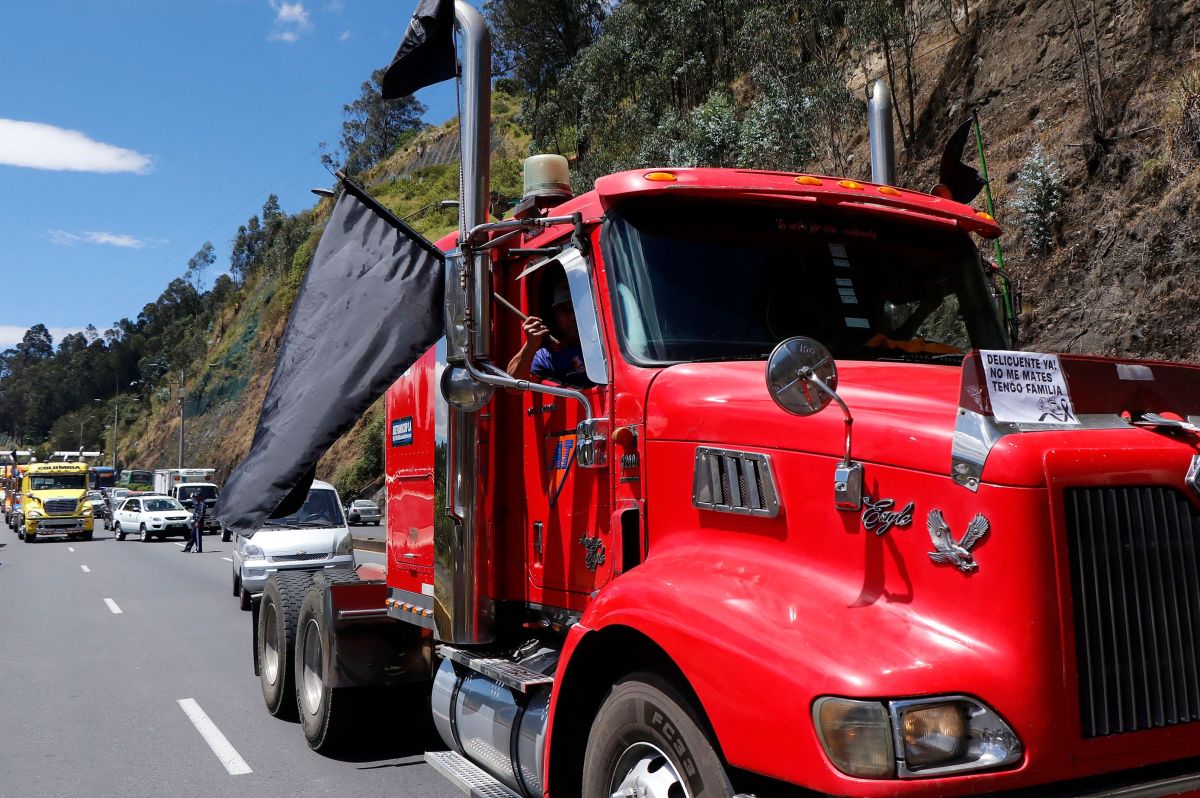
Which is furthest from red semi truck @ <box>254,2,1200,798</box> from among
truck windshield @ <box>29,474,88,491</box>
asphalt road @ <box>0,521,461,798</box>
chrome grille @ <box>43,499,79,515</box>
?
truck windshield @ <box>29,474,88,491</box>

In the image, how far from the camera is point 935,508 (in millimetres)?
2898

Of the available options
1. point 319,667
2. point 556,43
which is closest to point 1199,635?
point 319,667

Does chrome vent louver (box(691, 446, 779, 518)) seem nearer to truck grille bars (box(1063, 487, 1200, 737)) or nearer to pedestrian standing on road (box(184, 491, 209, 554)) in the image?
truck grille bars (box(1063, 487, 1200, 737))

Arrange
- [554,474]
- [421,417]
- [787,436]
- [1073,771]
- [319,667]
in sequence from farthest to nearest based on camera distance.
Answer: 1. [319,667]
2. [421,417]
3. [554,474]
4. [787,436]
5. [1073,771]

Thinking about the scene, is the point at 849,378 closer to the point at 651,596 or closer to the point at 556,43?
the point at 651,596

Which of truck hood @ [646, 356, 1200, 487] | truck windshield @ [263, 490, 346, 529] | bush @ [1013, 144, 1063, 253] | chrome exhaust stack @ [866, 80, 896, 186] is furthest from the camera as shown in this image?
bush @ [1013, 144, 1063, 253]

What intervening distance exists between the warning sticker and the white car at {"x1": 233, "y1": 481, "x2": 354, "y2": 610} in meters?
13.5

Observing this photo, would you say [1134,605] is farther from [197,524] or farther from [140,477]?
[140,477]

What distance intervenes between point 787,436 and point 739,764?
1019mm

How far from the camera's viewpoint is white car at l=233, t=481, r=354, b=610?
15.3 m

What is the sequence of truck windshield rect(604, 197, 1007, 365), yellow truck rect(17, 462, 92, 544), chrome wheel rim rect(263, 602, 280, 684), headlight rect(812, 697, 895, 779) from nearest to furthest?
headlight rect(812, 697, 895, 779) < truck windshield rect(604, 197, 1007, 365) < chrome wheel rim rect(263, 602, 280, 684) < yellow truck rect(17, 462, 92, 544)

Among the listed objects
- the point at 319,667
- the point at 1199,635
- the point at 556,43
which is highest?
the point at 556,43

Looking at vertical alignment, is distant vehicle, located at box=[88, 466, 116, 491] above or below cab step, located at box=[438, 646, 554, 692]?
below

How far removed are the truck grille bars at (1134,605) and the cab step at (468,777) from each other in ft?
8.54
